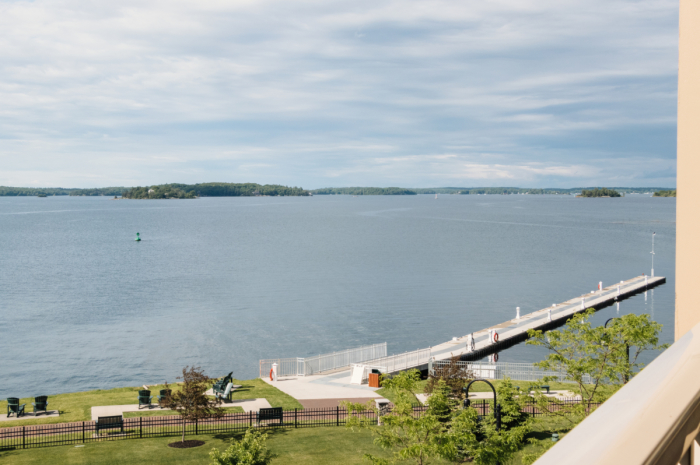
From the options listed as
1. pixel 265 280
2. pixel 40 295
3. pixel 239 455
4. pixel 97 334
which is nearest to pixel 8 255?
pixel 40 295

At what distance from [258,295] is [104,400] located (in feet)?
123

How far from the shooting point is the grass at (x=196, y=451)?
65.7 feet

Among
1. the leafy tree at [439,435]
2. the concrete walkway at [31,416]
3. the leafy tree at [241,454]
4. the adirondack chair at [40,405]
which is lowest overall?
the concrete walkway at [31,416]

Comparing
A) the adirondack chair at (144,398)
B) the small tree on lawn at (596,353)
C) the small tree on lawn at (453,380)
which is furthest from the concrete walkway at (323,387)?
the small tree on lawn at (596,353)

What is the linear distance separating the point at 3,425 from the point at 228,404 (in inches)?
364

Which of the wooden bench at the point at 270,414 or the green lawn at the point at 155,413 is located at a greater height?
the wooden bench at the point at 270,414

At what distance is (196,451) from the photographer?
21.7m

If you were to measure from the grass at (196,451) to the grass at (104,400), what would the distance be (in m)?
4.24

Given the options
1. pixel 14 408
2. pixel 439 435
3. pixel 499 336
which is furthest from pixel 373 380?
pixel 439 435

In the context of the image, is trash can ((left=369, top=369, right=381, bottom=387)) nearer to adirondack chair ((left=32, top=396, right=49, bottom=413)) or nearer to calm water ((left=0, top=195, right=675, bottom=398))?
calm water ((left=0, top=195, right=675, bottom=398))

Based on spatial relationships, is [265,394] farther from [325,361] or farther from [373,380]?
[325,361]

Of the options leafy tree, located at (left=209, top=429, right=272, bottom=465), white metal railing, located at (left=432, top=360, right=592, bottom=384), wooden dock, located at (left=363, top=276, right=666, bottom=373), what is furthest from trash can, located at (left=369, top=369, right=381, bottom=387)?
leafy tree, located at (left=209, top=429, right=272, bottom=465)

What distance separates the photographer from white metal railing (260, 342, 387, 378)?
113 feet

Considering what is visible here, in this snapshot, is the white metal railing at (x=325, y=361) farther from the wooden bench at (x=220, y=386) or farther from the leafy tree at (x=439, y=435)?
the leafy tree at (x=439, y=435)
